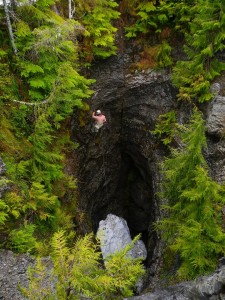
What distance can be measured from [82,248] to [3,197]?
5486mm

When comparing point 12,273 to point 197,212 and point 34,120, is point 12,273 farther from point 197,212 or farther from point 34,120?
point 197,212

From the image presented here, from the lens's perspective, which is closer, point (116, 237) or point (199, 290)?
point (199, 290)

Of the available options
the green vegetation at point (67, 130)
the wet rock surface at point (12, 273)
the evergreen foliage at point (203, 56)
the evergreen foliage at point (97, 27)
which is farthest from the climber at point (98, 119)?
the wet rock surface at point (12, 273)

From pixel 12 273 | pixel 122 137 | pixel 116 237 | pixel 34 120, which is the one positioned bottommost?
pixel 116 237

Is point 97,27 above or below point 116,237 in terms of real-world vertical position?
above

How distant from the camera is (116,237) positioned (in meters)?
22.6

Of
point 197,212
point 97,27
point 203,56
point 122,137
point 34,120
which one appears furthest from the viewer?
point 122,137

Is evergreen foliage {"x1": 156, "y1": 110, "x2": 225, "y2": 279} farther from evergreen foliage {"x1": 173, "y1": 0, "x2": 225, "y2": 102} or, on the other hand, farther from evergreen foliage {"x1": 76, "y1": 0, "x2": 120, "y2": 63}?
evergreen foliage {"x1": 76, "y1": 0, "x2": 120, "y2": 63}

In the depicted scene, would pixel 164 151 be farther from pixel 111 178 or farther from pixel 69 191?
pixel 69 191

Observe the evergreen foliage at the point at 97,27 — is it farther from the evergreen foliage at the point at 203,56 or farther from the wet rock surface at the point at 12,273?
the wet rock surface at the point at 12,273

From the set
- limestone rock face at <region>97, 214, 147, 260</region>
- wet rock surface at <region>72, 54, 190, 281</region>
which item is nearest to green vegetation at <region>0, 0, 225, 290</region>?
wet rock surface at <region>72, 54, 190, 281</region>

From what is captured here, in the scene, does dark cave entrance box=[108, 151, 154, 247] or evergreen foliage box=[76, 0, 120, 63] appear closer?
evergreen foliage box=[76, 0, 120, 63]

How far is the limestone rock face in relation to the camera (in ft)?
70.9

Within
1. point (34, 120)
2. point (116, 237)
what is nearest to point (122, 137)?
point (116, 237)
